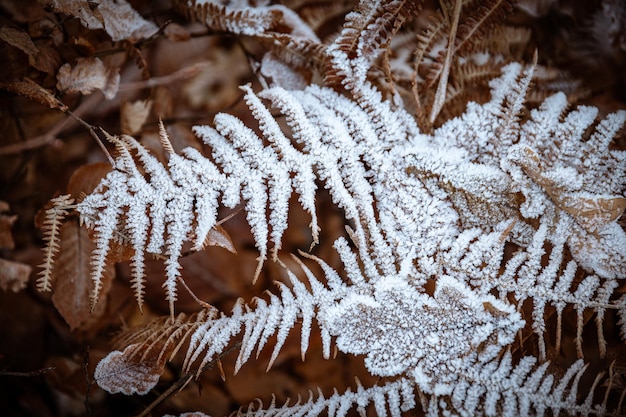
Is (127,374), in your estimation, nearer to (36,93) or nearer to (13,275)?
(13,275)

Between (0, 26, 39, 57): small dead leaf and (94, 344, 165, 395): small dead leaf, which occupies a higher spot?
(0, 26, 39, 57): small dead leaf

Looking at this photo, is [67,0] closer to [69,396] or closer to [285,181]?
[285,181]

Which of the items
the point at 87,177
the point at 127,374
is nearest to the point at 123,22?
Answer: the point at 87,177

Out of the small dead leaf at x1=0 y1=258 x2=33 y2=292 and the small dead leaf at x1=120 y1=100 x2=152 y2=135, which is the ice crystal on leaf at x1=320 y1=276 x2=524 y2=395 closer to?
the small dead leaf at x1=120 y1=100 x2=152 y2=135

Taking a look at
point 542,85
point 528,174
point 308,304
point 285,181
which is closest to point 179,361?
point 308,304

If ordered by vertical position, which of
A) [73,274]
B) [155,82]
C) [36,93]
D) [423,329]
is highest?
[155,82]

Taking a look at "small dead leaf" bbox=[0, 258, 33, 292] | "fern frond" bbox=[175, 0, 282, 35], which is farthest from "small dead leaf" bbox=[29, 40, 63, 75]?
"small dead leaf" bbox=[0, 258, 33, 292]
